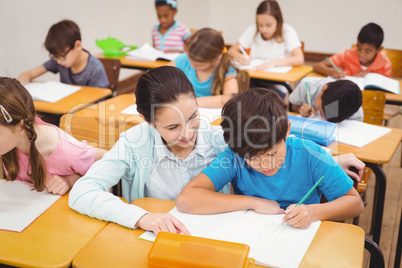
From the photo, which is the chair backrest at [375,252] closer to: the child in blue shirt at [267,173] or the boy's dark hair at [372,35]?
the child in blue shirt at [267,173]

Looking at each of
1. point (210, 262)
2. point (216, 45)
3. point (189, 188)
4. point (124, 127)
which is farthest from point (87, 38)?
point (210, 262)

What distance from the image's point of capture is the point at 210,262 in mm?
959

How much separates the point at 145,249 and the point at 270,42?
2825 mm

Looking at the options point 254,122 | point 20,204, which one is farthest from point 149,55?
point 254,122

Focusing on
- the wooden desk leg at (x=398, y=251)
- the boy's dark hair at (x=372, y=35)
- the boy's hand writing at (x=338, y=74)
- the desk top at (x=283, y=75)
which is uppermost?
the boy's dark hair at (x=372, y=35)

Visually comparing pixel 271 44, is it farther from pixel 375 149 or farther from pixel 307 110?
pixel 375 149

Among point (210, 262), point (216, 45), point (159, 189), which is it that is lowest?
point (159, 189)

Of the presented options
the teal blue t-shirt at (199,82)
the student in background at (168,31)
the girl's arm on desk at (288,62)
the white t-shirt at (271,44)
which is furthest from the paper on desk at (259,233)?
the student in background at (168,31)

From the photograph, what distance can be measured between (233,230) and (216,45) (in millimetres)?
1443

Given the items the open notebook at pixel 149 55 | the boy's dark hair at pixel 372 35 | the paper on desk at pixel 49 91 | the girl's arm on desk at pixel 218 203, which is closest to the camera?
the girl's arm on desk at pixel 218 203

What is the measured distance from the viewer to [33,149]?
1.44 metres

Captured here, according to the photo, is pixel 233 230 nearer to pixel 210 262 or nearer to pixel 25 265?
pixel 210 262

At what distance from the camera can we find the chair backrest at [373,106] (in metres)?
2.33

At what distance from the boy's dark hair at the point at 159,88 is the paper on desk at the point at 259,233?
0.34m
